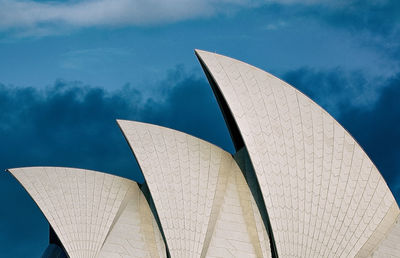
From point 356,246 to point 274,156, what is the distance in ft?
22.5

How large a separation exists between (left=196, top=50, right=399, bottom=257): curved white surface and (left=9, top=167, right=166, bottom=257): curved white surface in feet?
24.8

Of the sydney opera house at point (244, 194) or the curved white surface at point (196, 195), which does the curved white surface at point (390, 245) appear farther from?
the curved white surface at point (196, 195)

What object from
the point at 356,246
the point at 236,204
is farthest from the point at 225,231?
the point at 356,246

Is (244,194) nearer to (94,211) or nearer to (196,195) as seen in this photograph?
(196,195)

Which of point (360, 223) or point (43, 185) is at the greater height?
point (43, 185)

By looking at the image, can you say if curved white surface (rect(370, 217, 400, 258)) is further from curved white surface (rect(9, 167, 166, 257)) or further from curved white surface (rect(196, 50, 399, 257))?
curved white surface (rect(9, 167, 166, 257))

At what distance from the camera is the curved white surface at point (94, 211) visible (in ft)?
132

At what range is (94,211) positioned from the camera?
138 ft

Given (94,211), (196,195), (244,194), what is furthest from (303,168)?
(94,211)

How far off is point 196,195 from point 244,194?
114 inches

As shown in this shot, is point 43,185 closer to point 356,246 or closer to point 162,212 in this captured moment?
point 162,212

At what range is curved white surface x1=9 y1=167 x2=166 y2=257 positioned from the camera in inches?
1583

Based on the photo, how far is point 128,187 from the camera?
44500mm

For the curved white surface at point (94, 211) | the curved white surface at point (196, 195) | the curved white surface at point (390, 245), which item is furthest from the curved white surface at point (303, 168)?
the curved white surface at point (94, 211)
